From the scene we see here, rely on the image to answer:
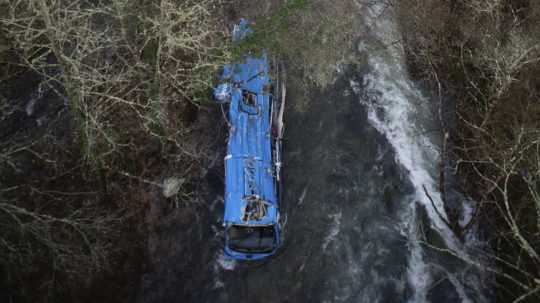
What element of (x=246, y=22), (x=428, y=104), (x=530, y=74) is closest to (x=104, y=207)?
(x=246, y=22)

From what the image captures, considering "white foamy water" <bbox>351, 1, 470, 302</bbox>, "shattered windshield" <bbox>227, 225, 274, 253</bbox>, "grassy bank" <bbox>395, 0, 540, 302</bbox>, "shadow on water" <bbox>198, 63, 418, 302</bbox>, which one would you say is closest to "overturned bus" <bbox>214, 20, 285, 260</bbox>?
"shattered windshield" <bbox>227, 225, 274, 253</bbox>

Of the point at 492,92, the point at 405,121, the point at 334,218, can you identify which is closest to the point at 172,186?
the point at 334,218

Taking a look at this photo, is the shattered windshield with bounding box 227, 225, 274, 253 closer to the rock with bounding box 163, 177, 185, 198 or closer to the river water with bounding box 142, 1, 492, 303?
the river water with bounding box 142, 1, 492, 303

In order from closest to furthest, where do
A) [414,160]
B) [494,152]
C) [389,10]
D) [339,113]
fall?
[494,152] → [414,160] → [339,113] → [389,10]

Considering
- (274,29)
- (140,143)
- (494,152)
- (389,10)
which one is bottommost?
(494,152)

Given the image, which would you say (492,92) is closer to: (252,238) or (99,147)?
(252,238)

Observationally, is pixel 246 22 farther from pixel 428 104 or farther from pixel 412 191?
pixel 412 191
